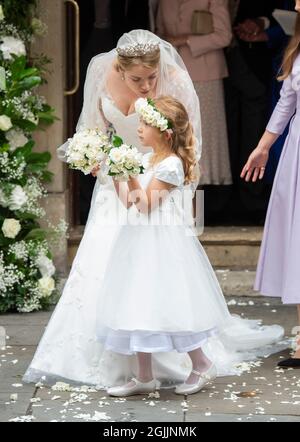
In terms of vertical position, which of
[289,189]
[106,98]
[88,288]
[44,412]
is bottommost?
[44,412]

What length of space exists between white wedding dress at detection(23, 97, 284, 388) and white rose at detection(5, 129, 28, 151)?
139 cm

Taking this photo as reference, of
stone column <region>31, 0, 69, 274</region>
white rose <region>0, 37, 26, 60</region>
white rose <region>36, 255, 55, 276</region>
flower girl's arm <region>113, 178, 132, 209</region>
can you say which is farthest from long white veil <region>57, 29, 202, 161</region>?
stone column <region>31, 0, 69, 274</region>

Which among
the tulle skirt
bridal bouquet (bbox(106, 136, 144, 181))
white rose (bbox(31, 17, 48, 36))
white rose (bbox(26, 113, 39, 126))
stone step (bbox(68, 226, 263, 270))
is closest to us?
bridal bouquet (bbox(106, 136, 144, 181))

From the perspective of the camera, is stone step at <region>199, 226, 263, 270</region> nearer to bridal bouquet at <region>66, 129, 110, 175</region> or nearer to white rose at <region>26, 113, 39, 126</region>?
white rose at <region>26, 113, 39, 126</region>

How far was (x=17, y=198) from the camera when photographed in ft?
24.6

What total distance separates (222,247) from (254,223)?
0.76 metres

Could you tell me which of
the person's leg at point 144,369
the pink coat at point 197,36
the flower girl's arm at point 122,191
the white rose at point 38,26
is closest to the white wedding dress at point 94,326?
the person's leg at point 144,369

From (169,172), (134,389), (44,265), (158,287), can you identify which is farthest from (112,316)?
(44,265)

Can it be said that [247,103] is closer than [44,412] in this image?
No

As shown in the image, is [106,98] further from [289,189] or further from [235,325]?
[235,325]

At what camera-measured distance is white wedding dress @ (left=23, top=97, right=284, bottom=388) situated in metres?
5.93

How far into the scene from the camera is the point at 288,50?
6223mm

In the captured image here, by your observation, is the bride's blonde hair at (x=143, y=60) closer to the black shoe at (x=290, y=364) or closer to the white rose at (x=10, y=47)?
the white rose at (x=10, y=47)

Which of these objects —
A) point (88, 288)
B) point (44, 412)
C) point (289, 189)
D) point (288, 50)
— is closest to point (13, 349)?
point (88, 288)
